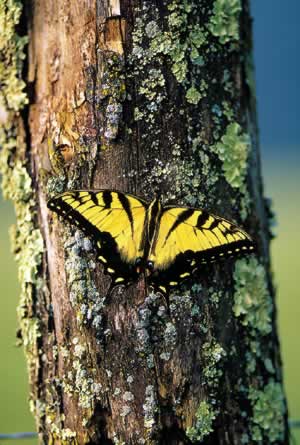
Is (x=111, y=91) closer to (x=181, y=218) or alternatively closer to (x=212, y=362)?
(x=181, y=218)

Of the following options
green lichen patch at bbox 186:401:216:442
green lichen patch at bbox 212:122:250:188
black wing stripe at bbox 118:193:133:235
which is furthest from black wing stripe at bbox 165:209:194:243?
green lichen patch at bbox 186:401:216:442

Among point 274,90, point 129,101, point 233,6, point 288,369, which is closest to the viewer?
point 129,101

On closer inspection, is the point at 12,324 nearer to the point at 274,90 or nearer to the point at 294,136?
the point at 294,136

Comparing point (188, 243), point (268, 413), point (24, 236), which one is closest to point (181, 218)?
point (188, 243)

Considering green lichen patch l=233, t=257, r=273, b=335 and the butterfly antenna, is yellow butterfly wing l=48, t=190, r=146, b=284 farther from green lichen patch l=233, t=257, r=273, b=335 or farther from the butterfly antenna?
green lichen patch l=233, t=257, r=273, b=335

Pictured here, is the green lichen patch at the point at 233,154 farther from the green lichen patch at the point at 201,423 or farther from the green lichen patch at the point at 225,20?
the green lichen patch at the point at 201,423

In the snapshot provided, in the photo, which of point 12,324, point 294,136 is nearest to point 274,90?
point 294,136
